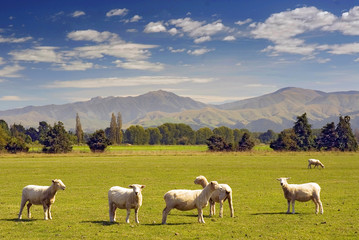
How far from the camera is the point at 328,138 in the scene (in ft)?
354

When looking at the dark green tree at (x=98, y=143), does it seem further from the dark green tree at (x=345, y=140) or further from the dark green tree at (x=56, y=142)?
the dark green tree at (x=345, y=140)

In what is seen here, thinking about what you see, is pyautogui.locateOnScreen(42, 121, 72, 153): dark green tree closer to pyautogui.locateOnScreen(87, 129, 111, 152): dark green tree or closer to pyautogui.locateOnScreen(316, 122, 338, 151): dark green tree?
pyautogui.locateOnScreen(87, 129, 111, 152): dark green tree

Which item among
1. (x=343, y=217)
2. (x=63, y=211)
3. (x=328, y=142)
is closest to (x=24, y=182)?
(x=63, y=211)

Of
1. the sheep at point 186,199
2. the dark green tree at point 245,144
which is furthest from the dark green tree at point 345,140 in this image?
the sheep at point 186,199

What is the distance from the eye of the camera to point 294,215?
19297mm

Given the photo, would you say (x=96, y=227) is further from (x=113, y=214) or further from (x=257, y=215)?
(x=257, y=215)

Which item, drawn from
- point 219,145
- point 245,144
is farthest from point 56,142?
point 245,144

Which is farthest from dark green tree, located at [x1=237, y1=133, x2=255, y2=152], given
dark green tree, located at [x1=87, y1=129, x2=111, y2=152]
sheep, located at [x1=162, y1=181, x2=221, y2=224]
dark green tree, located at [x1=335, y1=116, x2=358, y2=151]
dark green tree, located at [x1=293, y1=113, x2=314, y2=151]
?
sheep, located at [x1=162, y1=181, x2=221, y2=224]

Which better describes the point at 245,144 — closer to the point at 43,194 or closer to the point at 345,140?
the point at 345,140

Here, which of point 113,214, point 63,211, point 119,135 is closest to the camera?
point 113,214

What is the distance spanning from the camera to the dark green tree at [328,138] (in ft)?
351

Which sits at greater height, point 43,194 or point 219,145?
point 43,194

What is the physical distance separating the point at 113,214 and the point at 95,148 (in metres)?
84.1

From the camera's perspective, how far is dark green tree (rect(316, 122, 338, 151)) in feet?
351
